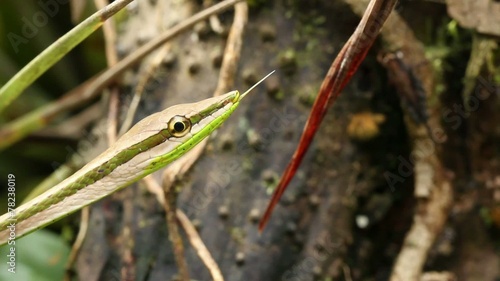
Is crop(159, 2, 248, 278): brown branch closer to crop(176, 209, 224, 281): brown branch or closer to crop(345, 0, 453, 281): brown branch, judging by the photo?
crop(176, 209, 224, 281): brown branch

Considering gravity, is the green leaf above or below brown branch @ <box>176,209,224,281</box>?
above

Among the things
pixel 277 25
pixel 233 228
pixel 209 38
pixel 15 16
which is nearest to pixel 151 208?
pixel 233 228

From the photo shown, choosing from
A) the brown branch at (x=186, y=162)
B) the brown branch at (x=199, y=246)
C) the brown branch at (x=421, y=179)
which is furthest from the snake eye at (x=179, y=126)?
the brown branch at (x=421, y=179)

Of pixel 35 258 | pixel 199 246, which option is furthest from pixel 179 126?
pixel 35 258

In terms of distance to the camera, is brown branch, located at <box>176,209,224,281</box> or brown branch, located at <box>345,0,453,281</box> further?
brown branch, located at <box>345,0,453,281</box>

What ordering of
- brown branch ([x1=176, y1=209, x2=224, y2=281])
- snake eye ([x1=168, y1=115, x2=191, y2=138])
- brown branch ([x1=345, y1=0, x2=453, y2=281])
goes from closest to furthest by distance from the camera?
1. snake eye ([x1=168, y1=115, x2=191, y2=138])
2. brown branch ([x1=176, y1=209, x2=224, y2=281])
3. brown branch ([x1=345, y1=0, x2=453, y2=281])

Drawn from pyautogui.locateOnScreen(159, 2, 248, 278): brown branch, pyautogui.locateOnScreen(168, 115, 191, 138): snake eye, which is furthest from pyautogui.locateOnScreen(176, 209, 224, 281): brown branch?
pyautogui.locateOnScreen(168, 115, 191, 138): snake eye

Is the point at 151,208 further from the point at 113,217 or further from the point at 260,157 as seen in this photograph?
the point at 260,157

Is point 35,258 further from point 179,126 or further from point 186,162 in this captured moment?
point 179,126
